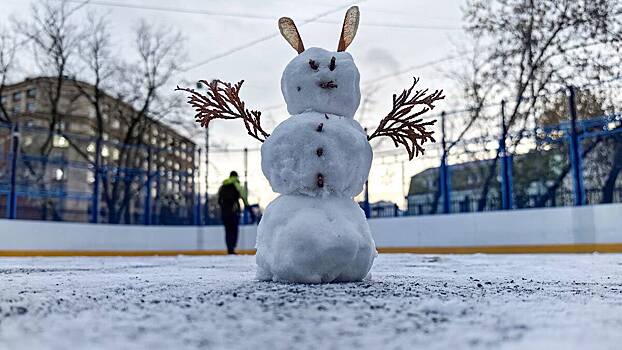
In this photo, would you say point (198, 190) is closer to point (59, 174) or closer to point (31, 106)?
point (59, 174)

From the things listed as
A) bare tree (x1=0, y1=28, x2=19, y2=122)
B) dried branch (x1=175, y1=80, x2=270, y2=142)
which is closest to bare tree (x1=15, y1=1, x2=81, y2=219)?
bare tree (x1=0, y1=28, x2=19, y2=122)

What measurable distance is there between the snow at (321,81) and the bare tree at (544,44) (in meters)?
10.1

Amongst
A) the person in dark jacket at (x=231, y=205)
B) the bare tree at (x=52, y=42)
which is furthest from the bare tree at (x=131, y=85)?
the person in dark jacket at (x=231, y=205)

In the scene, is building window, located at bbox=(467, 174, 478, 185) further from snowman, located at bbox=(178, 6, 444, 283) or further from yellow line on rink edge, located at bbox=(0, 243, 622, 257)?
snowman, located at bbox=(178, 6, 444, 283)

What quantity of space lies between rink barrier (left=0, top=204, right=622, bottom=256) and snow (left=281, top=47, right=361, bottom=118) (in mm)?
7427

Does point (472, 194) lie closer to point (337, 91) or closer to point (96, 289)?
point (337, 91)

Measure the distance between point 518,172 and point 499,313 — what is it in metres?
8.44

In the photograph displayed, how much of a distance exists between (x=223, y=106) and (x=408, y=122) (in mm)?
960

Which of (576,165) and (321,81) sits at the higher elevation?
(576,165)

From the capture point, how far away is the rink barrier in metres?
8.94

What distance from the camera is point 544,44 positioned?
13.4m

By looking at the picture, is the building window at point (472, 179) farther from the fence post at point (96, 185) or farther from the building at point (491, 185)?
the fence post at point (96, 185)

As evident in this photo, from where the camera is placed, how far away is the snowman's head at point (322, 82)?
274cm

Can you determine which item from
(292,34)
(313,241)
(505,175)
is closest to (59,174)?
(505,175)
